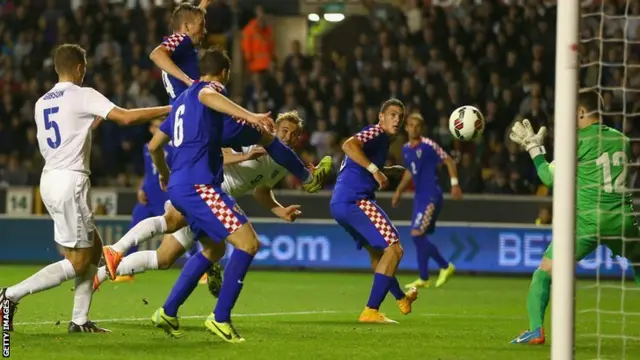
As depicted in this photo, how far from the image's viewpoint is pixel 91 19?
24.1m

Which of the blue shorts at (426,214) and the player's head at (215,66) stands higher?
the player's head at (215,66)

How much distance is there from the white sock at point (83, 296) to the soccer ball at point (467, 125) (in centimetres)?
374

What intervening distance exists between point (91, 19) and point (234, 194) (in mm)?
13125

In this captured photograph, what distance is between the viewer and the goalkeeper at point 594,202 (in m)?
9.00

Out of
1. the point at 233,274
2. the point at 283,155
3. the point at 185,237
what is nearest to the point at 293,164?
the point at 283,155

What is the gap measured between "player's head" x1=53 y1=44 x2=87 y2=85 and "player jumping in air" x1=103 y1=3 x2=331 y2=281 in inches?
42.0

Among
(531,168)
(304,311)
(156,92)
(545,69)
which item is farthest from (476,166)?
(304,311)

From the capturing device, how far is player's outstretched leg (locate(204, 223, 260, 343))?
8.59 m

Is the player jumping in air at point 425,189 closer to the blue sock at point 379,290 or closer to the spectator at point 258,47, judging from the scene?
the blue sock at point 379,290

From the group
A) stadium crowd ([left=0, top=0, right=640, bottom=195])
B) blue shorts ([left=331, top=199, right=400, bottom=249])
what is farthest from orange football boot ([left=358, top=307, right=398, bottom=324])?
stadium crowd ([left=0, top=0, right=640, bottom=195])

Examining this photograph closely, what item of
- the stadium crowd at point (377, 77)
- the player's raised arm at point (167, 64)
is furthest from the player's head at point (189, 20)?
the stadium crowd at point (377, 77)

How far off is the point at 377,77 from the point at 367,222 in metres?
10.7

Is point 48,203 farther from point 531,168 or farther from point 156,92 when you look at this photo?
point 156,92

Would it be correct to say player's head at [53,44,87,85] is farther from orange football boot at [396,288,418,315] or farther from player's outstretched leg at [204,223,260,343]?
orange football boot at [396,288,418,315]
